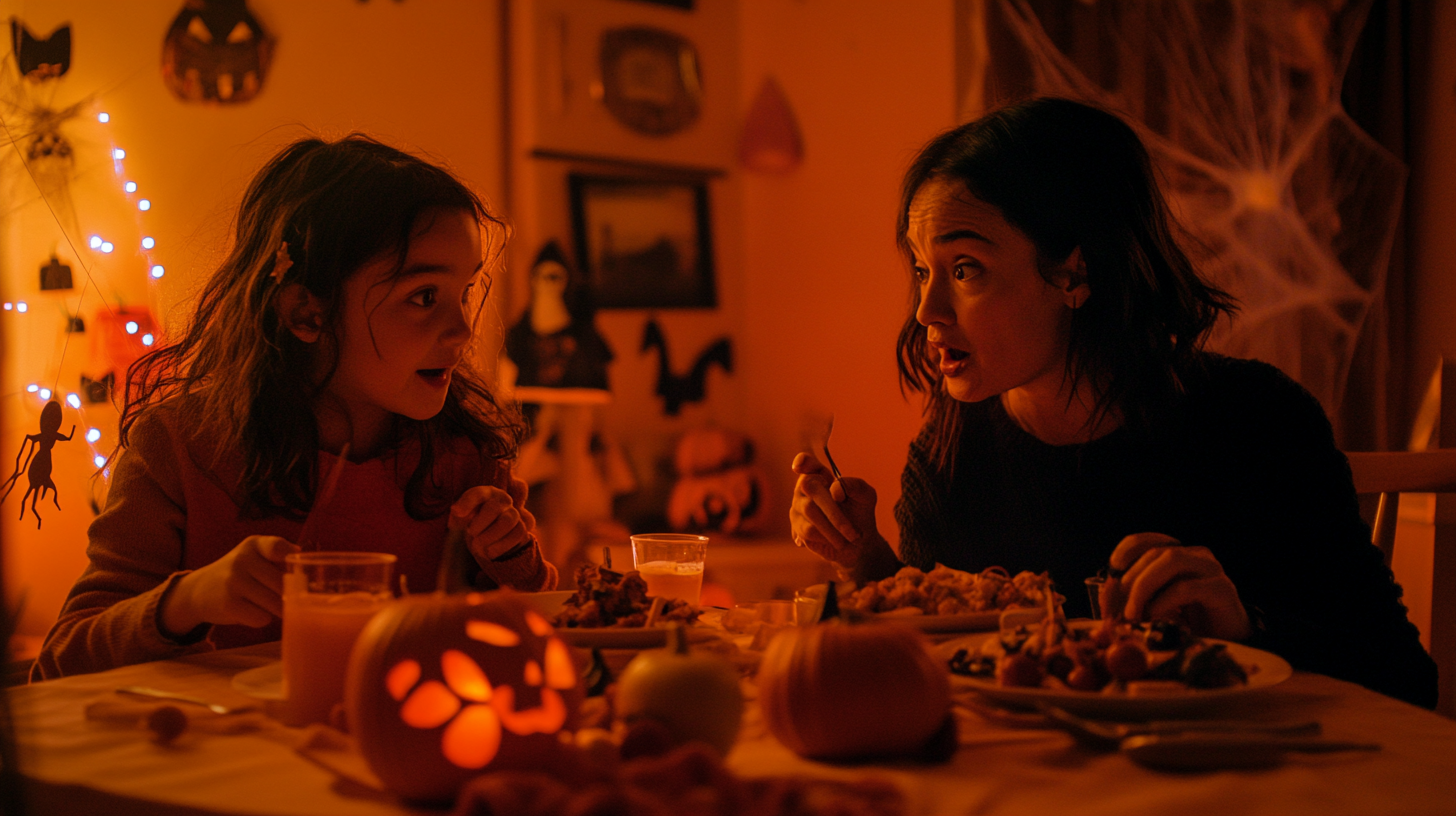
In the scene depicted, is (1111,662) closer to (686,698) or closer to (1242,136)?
(686,698)

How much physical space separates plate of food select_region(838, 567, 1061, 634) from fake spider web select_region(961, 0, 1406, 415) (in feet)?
6.94

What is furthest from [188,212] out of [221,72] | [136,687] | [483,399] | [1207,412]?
[1207,412]

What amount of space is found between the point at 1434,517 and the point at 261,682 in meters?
1.35

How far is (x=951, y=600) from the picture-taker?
3.32 feet

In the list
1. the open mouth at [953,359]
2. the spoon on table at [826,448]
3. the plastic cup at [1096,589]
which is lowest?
the plastic cup at [1096,589]

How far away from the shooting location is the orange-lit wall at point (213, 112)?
260 cm

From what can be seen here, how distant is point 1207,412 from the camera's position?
1.37 m

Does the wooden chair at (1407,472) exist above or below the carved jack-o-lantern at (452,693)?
above

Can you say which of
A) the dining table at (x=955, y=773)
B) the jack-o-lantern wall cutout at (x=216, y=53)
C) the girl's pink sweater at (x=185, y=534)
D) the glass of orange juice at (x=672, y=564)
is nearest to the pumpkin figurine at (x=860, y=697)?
the dining table at (x=955, y=773)

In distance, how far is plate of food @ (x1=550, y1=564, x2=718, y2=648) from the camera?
0.92m


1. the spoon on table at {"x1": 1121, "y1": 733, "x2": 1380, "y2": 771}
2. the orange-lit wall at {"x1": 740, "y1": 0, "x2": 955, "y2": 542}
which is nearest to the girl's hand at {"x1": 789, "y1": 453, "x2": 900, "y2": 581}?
the spoon on table at {"x1": 1121, "y1": 733, "x2": 1380, "y2": 771}

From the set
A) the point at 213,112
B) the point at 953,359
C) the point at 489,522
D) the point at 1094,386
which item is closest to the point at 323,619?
the point at 489,522

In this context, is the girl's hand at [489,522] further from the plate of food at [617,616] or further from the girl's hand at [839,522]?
the girl's hand at [839,522]

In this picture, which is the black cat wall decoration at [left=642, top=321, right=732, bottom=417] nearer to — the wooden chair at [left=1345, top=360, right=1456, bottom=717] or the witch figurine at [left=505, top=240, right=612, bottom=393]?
the witch figurine at [left=505, top=240, right=612, bottom=393]
